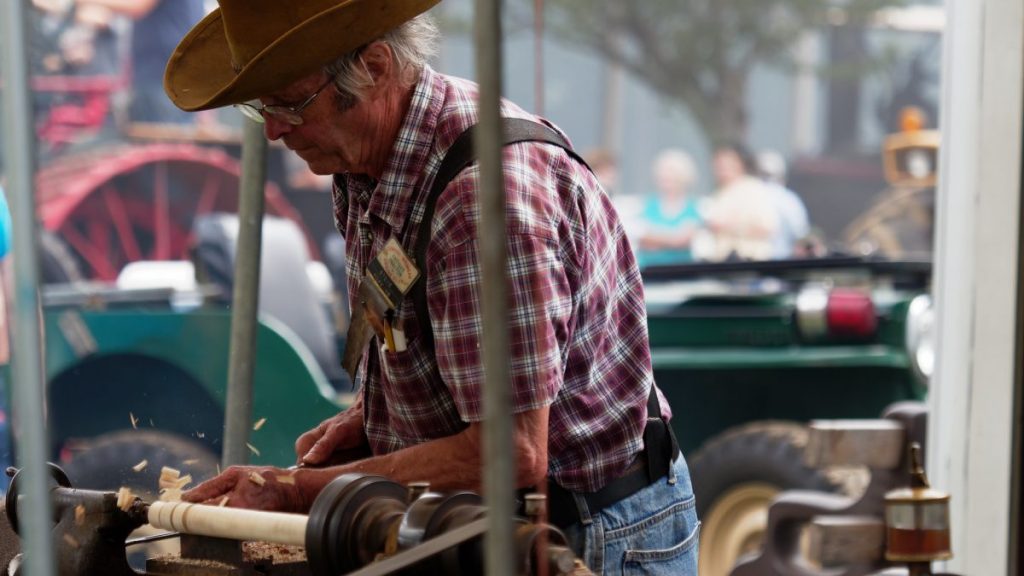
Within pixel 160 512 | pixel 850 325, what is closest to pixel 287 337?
pixel 850 325

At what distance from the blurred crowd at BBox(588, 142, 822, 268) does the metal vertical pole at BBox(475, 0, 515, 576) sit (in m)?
4.85

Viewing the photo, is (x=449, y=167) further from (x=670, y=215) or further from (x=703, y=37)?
(x=703, y=37)

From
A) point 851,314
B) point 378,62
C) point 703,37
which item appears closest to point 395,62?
point 378,62

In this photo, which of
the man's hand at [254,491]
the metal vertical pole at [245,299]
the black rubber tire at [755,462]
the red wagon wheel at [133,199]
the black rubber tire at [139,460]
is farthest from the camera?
the red wagon wheel at [133,199]

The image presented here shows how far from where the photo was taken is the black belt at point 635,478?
6.51 ft

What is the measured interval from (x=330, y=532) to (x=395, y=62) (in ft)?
2.35

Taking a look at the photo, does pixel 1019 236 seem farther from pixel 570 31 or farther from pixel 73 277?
pixel 570 31

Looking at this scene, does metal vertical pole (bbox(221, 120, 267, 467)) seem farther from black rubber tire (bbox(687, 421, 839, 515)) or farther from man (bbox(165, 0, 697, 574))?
black rubber tire (bbox(687, 421, 839, 515))

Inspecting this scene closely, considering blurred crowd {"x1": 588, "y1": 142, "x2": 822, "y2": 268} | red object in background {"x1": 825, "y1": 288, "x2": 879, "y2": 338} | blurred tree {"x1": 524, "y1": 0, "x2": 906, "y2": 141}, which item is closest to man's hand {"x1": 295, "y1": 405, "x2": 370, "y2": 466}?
red object in background {"x1": 825, "y1": 288, "x2": 879, "y2": 338}

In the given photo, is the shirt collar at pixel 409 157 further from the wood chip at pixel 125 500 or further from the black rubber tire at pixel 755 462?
the black rubber tire at pixel 755 462

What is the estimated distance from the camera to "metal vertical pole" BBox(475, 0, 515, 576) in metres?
1.13

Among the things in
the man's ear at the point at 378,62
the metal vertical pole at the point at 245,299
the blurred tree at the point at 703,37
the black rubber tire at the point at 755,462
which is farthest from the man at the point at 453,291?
the blurred tree at the point at 703,37

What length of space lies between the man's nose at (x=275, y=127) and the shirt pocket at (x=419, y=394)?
1.13 feet

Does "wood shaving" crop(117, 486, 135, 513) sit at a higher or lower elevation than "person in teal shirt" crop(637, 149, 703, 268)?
lower
